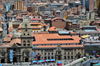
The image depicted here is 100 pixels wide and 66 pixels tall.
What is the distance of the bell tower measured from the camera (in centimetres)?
5716

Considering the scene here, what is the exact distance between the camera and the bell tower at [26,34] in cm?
5716

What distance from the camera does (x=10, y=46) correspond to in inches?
2264

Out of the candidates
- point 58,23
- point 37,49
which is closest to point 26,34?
point 37,49

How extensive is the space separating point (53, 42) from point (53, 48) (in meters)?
2.69

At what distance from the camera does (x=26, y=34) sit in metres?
57.3

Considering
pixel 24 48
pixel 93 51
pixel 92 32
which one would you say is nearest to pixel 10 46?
pixel 24 48

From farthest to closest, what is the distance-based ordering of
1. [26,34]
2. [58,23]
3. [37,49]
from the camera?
[58,23], [37,49], [26,34]

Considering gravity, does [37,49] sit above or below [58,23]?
below

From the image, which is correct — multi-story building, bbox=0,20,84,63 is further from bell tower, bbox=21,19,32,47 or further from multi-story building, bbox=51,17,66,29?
multi-story building, bbox=51,17,66,29

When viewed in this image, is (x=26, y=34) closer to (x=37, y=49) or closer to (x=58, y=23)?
(x=37, y=49)

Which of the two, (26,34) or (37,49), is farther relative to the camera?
(37,49)

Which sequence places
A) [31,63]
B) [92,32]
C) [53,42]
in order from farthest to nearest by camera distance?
[92,32], [53,42], [31,63]

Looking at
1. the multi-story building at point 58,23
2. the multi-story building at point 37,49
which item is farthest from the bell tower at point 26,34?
the multi-story building at point 58,23

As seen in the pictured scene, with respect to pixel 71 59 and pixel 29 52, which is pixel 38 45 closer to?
pixel 29 52
